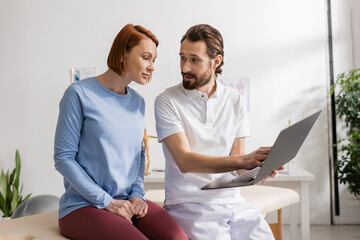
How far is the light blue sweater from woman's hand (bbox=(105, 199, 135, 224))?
0.02m

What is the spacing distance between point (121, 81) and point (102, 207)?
1.53 feet

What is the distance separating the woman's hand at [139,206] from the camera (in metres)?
1.56

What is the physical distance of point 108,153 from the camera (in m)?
1.52

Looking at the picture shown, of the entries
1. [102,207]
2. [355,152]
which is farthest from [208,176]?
[355,152]

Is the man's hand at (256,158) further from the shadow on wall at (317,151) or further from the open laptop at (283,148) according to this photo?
the shadow on wall at (317,151)

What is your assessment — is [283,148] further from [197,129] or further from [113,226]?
[113,226]

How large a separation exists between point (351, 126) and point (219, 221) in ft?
10.1

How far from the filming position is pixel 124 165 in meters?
1.58

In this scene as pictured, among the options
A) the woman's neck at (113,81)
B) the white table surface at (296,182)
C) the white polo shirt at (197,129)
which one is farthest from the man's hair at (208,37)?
the white table surface at (296,182)

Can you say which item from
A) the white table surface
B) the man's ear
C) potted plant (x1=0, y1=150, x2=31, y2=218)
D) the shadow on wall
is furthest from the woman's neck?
the shadow on wall

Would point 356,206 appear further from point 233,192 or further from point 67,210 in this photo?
point 67,210

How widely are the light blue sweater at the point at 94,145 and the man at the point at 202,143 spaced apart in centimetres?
16

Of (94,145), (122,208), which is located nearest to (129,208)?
(122,208)

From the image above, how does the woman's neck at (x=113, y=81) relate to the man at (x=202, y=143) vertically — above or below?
above
